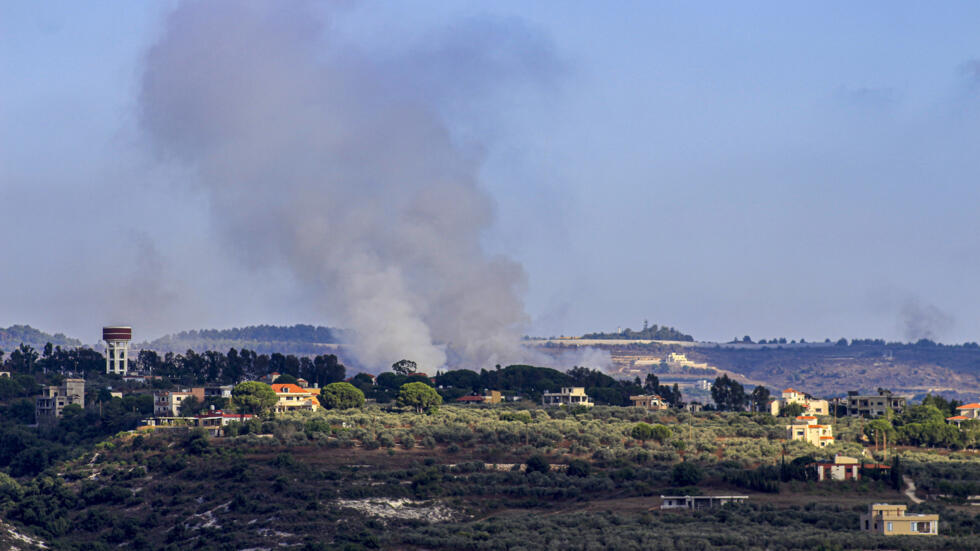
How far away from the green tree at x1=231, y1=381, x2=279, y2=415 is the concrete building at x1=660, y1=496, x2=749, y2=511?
59512 millimetres

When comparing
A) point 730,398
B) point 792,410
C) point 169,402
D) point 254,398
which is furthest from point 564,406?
point 169,402

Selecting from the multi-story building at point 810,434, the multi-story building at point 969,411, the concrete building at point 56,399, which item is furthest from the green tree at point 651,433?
the concrete building at point 56,399

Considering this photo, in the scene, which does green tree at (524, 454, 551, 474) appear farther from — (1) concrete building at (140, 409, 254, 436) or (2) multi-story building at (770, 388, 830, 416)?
(2) multi-story building at (770, 388, 830, 416)

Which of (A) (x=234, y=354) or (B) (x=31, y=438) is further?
(A) (x=234, y=354)

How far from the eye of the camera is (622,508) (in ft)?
348

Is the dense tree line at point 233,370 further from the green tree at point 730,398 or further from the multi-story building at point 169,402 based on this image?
the green tree at point 730,398

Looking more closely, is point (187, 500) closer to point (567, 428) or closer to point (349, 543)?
point (349, 543)

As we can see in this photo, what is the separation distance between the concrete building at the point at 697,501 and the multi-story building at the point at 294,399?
6199 cm

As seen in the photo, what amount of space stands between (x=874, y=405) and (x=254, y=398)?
73.0 m

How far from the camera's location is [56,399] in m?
161

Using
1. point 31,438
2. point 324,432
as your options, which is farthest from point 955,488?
point 31,438

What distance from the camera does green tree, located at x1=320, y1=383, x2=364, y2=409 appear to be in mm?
160500

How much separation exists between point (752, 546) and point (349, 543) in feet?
90.0

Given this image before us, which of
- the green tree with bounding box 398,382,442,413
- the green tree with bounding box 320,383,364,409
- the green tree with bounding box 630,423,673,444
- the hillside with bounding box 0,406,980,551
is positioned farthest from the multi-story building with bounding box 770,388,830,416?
the green tree with bounding box 320,383,364,409
